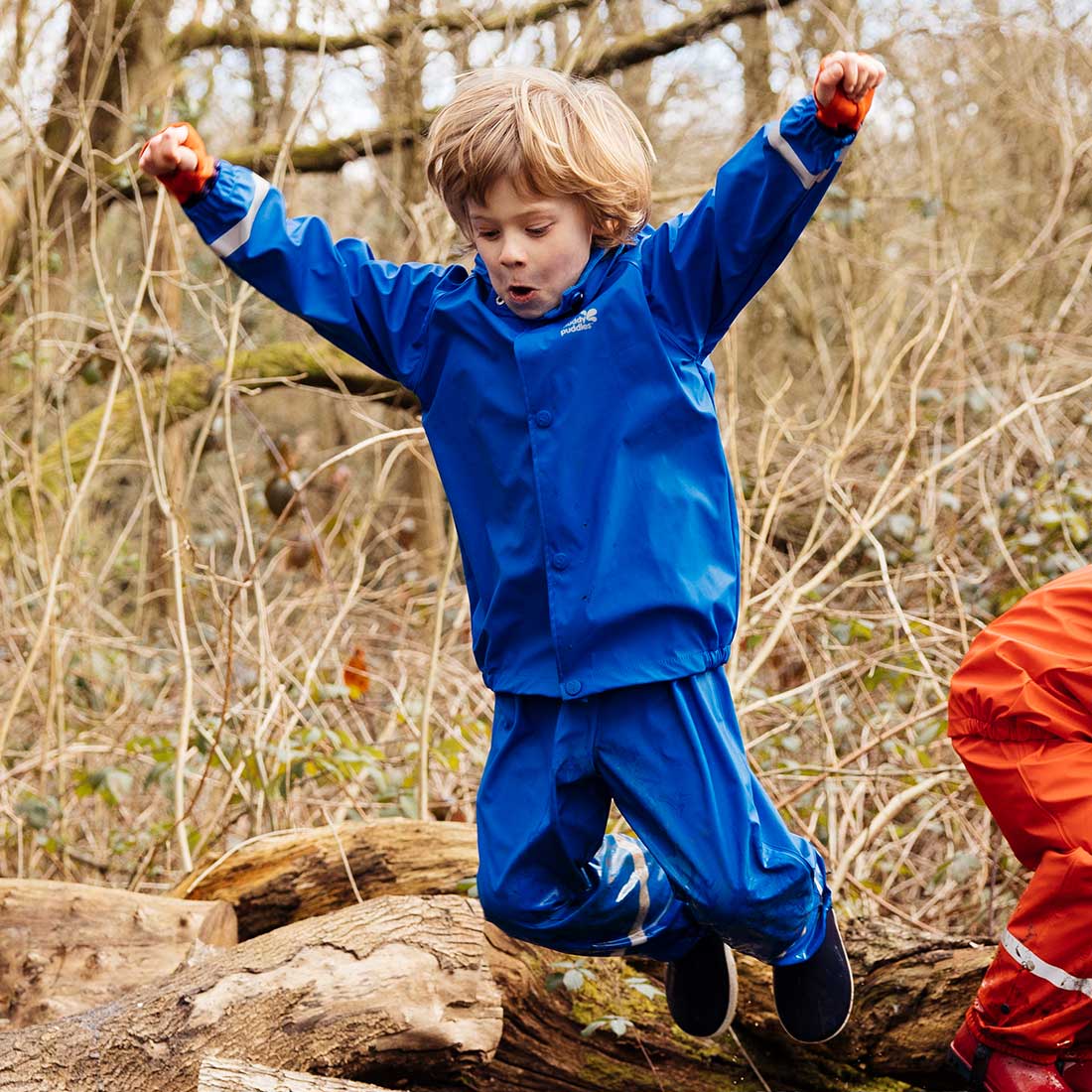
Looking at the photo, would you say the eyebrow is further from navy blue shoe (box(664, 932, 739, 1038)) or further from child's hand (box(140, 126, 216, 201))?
navy blue shoe (box(664, 932, 739, 1038))

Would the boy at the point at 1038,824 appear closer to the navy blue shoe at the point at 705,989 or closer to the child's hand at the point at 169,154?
the navy blue shoe at the point at 705,989

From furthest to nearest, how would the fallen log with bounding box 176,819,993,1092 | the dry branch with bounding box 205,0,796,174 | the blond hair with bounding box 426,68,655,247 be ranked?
the dry branch with bounding box 205,0,796,174
the fallen log with bounding box 176,819,993,1092
the blond hair with bounding box 426,68,655,247

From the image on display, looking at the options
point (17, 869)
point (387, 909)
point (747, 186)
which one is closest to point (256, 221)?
point (747, 186)

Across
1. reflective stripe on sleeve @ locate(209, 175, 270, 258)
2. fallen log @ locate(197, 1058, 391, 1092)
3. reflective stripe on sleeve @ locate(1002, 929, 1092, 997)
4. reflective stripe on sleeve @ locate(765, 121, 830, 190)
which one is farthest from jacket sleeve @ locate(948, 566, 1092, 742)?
reflective stripe on sleeve @ locate(209, 175, 270, 258)

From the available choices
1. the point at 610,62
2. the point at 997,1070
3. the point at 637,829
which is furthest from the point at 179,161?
the point at 610,62

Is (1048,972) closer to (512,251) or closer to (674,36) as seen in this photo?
(512,251)

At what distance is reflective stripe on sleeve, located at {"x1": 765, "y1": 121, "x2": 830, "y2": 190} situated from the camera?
198cm

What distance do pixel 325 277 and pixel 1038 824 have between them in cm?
165

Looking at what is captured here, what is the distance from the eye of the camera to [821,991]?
2.49 m

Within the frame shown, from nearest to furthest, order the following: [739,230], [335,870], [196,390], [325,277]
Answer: [739,230] → [325,277] → [335,870] → [196,390]

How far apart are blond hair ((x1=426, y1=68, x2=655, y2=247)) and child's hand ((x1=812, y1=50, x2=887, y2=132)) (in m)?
0.39

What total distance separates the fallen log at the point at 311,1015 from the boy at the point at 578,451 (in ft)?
0.91

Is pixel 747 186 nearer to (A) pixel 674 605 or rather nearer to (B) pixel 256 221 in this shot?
(A) pixel 674 605

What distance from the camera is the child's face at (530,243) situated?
2.16 metres
